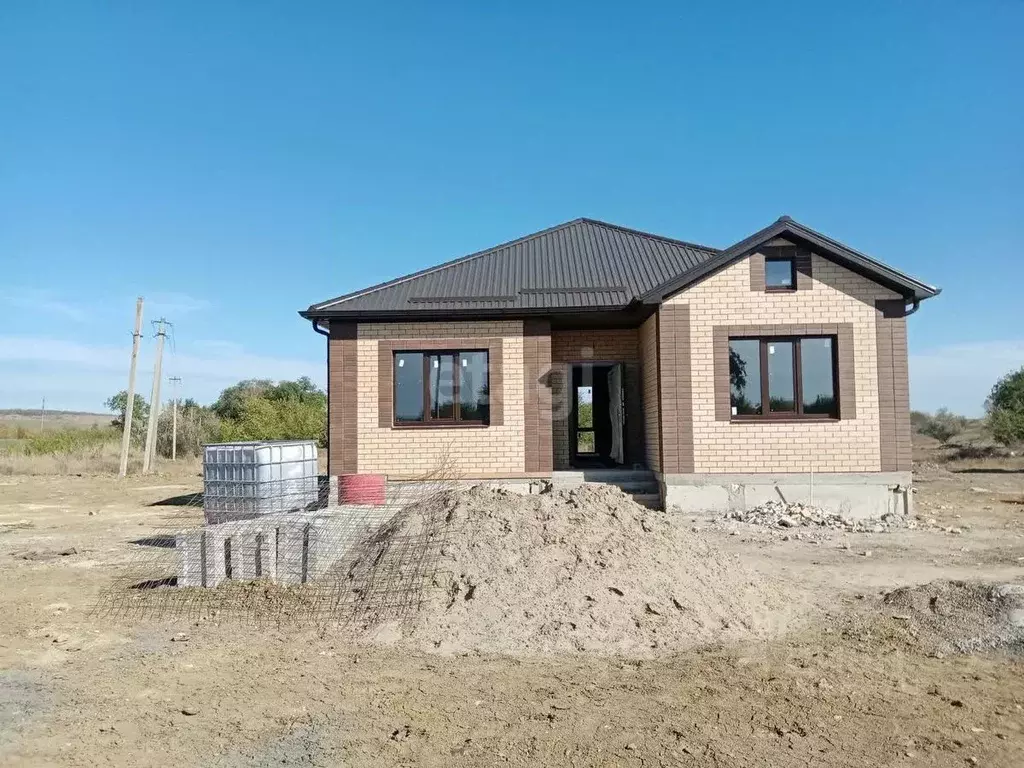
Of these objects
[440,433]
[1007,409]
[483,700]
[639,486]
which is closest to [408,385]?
[440,433]

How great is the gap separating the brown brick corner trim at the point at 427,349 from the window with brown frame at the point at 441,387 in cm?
12

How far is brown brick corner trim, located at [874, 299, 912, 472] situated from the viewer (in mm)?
12828

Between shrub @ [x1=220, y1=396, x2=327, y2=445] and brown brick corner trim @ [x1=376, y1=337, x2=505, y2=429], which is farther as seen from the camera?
shrub @ [x1=220, y1=396, x2=327, y2=445]

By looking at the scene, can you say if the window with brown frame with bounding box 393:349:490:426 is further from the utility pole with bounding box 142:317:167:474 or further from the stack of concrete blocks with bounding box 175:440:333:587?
the utility pole with bounding box 142:317:167:474

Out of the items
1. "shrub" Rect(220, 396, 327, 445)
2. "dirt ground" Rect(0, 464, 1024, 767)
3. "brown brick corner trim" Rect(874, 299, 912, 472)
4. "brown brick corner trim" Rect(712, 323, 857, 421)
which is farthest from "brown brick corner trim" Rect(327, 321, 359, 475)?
"shrub" Rect(220, 396, 327, 445)

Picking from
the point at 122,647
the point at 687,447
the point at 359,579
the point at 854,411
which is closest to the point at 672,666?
the point at 359,579

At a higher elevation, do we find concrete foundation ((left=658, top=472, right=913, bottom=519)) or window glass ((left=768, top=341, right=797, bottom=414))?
window glass ((left=768, top=341, right=797, bottom=414))

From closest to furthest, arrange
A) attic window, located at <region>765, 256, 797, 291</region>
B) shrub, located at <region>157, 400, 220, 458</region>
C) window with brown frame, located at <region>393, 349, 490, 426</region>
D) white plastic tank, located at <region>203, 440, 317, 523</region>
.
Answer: white plastic tank, located at <region>203, 440, 317, 523</region> < attic window, located at <region>765, 256, 797, 291</region> < window with brown frame, located at <region>393, 349, 490, 426</region> < shrub, located at <region>157, 400, 220, 458</region>

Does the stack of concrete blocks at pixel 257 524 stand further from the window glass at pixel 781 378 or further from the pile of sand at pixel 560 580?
the window glass at pixel 781 378

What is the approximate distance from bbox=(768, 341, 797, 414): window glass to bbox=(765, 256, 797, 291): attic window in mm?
1012

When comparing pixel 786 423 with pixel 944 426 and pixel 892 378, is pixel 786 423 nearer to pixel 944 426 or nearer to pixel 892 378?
pixel 892 378

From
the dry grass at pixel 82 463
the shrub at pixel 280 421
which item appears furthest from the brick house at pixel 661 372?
the dry grass at pixel 82 463

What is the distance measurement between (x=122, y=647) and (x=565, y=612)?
145 inches

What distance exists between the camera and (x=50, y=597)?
7762mm
